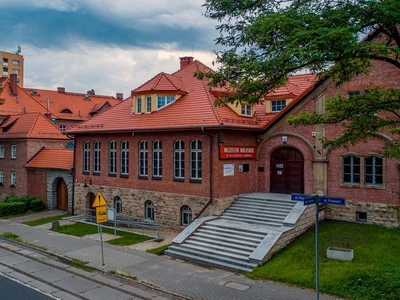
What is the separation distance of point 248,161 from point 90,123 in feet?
36.1

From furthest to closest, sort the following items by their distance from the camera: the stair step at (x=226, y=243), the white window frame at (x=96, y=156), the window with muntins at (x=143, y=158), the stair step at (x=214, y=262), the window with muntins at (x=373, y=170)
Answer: the white window frame at (x=96, y=156) → the window with muntins at (x=143, y=158) → the window with muntins at (x=373, y=170) → the stair step at (x=226, y=243) → the stair step at (x=214, y=262)

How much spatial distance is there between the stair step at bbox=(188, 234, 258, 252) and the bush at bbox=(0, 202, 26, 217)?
16.6 m

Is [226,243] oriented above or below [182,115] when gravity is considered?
below

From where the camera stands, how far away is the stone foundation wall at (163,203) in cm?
1912

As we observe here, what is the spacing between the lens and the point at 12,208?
90.3 ft

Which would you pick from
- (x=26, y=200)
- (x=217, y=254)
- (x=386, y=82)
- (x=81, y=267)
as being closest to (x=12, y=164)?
(x=26, y=200)

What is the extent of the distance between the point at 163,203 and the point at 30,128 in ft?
54.8

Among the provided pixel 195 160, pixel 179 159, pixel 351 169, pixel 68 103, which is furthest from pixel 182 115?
pixel 68 103

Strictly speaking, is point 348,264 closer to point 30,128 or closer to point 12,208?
point 12,208

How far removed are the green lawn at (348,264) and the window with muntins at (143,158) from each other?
9697 mm

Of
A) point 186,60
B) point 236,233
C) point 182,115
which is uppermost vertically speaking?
point 186,60

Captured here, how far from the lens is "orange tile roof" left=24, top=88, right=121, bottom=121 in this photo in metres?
48.3

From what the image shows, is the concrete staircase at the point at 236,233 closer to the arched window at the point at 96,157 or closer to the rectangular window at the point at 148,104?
the rectangular window at the point at 148,104

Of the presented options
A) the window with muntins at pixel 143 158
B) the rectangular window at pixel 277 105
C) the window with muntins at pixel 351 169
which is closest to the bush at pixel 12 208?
the window with muntins at pixel 143 158
